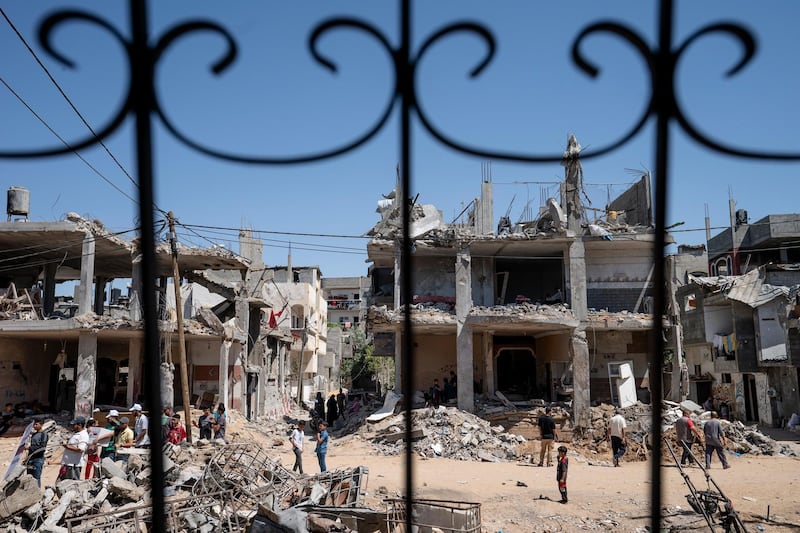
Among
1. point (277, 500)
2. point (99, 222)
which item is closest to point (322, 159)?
point (277, 500)

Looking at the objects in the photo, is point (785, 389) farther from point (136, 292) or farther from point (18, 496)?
point (18, 496)

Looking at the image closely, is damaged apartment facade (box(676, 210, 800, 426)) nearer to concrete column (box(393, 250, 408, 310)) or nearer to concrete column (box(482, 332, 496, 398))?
concrete column (box(482, 332, 496, 398))

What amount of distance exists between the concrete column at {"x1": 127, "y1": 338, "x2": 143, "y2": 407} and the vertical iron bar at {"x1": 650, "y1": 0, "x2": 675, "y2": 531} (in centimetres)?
2281

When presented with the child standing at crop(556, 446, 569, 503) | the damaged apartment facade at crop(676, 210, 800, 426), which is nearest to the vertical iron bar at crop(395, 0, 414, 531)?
the child standing at crop(556, 446, 569, 503)

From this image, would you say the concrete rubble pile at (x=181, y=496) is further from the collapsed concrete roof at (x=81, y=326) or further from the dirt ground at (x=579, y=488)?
the collapsed concrete roof at (x=81, y=326)

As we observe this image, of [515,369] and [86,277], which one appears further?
[515,369]

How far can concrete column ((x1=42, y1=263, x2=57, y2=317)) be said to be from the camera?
24094 millimetres

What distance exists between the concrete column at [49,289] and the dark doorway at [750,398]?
28037 mm

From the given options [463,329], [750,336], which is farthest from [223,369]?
[750,336]

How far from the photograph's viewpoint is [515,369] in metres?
27.1

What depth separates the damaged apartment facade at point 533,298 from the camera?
2223 centimetres

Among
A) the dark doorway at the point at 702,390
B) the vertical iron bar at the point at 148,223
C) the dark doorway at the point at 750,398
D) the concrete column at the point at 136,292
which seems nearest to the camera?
the vertical iron bar at the point at 148,223

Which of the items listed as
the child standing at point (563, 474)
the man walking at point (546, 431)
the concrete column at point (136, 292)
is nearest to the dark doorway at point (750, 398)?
the man walking at point (546, 431)

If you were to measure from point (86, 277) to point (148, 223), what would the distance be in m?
22.4
